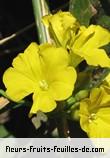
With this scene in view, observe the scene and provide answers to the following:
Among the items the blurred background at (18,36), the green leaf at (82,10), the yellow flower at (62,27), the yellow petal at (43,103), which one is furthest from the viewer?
the blurred background at (18,36)

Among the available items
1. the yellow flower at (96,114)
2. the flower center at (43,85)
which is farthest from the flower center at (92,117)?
the flower center at (43,85)

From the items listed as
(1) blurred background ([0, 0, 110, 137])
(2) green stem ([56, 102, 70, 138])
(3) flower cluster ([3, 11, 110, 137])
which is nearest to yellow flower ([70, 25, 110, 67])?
(3) flower cluster ([3, 11, 110, 137])

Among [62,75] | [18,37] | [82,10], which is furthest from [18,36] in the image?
[62,75]

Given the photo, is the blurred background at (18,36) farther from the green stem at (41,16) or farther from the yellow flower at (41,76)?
the yellow flower at (41,76)

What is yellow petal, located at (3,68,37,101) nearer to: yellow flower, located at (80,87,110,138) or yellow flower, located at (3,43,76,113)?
yellow flower, located at (3,43,76,113)

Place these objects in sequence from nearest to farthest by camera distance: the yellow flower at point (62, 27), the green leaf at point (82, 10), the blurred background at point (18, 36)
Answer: the yellow flower at point (62, 27), the green leaf at point (82, 10), the blurred background at point (18, 36)

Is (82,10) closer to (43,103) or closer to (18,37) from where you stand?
(18,37)

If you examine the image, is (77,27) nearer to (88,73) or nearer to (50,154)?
(88,73)
